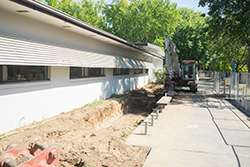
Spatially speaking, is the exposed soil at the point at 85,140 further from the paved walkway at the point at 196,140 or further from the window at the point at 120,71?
the window at the point at 120,71

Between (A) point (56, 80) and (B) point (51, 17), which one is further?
(A) point (56, 80)

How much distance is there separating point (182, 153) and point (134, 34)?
38.0 meters

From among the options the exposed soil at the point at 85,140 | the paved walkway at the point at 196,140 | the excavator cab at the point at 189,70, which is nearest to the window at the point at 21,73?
the exposed soil at the point at 85,140

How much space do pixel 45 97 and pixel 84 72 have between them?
352 centimetres

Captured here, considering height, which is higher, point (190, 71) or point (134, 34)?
point (134, 34)

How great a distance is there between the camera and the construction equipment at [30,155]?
3.96m

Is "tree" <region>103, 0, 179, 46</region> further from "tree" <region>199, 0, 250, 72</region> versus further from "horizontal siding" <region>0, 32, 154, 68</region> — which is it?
"horizontal siding" <region>0, 32, 154, 68</region>

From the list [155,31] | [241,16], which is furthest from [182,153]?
[155,31]

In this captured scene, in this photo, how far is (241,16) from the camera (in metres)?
13.3

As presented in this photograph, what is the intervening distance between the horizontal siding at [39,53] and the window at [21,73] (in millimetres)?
671

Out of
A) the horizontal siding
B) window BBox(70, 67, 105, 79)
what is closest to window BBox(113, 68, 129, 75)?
window BBox(70, 67, 105, 79)

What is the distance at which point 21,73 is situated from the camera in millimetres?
7070

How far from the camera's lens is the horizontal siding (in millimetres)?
5840

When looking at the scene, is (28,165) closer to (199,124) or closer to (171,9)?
(199,124)
